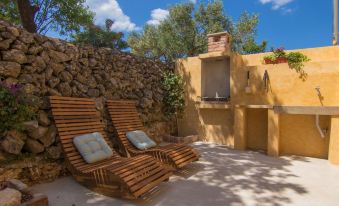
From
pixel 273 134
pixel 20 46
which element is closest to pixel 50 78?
pixel 20 46

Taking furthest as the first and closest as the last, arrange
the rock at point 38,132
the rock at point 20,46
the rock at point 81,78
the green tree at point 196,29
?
the green tree at point 196,29, the rock at point 81,78, the rock at point 20,46, the rock at point 38,132

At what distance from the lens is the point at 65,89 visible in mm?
6430

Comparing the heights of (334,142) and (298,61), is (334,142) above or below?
below

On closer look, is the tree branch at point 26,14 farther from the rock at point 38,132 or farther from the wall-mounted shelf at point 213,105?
the wall-mounted shelf at point 213,105

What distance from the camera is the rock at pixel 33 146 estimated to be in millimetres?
5270

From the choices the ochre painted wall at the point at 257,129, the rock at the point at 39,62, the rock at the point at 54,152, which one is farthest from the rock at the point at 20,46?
the ochre painted wall at the point at 257,129

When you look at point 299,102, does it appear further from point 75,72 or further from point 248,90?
point 75,72

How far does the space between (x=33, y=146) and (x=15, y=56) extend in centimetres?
206

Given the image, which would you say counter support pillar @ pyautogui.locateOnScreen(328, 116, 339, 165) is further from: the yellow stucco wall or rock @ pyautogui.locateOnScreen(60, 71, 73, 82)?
rock @ pyautogui.locateOnScreen(60, 71, 73, 82)

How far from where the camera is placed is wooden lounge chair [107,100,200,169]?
6125mm

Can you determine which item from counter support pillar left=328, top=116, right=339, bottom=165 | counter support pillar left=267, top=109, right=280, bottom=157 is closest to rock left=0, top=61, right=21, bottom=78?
counter support pillar left=267, top=109, right=280, bottom=157

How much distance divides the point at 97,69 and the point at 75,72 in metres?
0.97

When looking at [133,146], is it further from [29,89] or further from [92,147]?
[29,89]

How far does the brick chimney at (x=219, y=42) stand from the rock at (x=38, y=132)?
7207 mm
